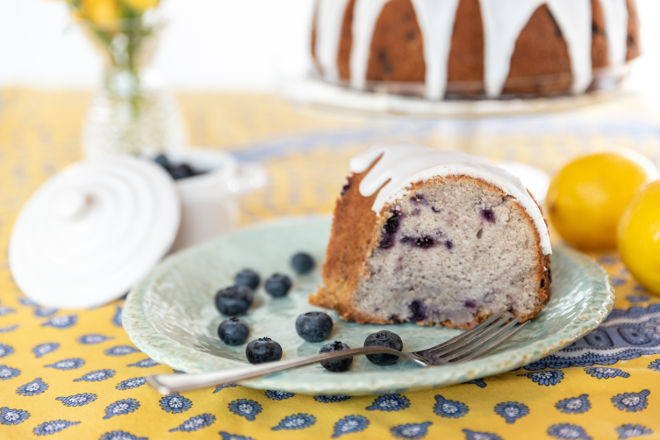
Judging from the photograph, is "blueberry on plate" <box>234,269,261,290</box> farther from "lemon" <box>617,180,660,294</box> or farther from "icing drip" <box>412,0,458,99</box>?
"lemon" <box>617,180,660,294</box>

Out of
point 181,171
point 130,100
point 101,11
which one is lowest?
point 181,171

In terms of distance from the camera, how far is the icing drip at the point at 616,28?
6.56ft

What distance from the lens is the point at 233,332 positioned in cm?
138

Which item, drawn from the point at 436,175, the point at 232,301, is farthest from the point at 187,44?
the point at 436,175

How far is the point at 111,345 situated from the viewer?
1.48 m

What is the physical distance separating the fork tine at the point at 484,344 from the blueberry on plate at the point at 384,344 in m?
0.09

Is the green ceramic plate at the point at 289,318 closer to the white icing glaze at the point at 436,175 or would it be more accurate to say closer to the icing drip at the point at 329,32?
the white icing glaze at the point at 436,175

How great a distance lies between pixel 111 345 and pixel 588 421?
919mm

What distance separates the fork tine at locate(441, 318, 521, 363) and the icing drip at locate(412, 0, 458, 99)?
0.81m

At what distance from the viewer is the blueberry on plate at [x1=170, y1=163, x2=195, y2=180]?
1963 millimetres

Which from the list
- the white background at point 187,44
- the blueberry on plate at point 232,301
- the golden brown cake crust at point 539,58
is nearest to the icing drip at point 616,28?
the golden brown cake crust at point 539,58

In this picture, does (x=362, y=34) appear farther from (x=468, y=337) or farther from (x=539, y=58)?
(x=468, y=337)

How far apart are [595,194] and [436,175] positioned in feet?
1.91

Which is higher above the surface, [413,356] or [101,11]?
[101,11]
